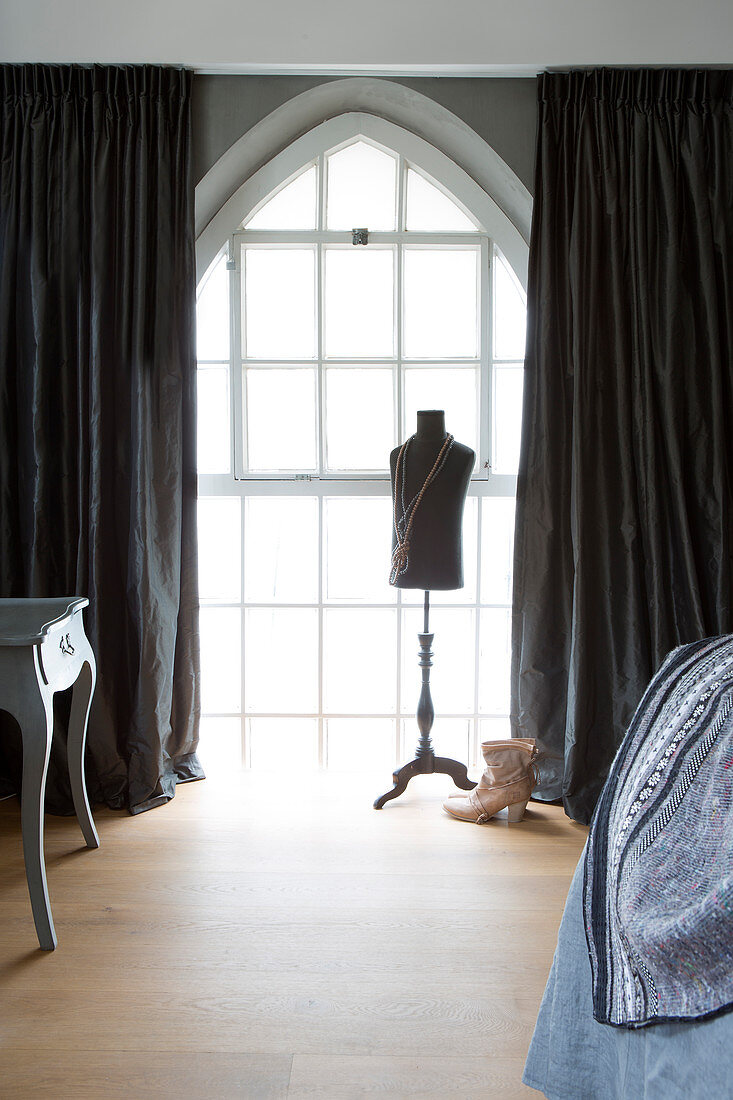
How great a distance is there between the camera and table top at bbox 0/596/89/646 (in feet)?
5.07

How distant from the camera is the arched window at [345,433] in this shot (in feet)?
8.11

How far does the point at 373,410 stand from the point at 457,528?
0.61 metres

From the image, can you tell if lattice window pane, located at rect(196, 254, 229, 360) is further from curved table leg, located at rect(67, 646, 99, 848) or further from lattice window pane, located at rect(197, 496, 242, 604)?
curved table leg, located at rect(67, 646, 99, 848)

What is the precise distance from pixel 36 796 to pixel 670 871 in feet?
4.33

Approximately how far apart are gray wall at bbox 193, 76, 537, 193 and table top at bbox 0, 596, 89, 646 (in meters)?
1.50

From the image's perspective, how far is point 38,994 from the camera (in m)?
1.43

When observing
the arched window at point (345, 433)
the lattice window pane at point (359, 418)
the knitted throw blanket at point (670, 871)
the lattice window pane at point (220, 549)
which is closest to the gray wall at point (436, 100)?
the arched window at point (345, 433)

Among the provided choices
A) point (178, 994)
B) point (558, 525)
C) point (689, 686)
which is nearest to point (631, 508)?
point (558, 525)

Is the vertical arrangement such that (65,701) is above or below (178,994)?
above

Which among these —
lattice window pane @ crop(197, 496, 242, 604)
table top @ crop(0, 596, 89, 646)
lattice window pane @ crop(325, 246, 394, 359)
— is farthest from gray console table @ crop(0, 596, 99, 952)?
lattice window pane @ crop(325, 246, 394, 359)

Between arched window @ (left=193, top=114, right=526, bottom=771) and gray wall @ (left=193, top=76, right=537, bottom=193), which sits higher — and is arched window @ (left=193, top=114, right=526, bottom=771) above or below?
below

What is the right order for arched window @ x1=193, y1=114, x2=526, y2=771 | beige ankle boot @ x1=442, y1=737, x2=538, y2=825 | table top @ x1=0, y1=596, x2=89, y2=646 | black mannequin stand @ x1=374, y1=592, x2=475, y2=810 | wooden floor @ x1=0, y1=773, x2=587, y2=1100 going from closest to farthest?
wooden floor @ x1=0, y1=773, x2=587, y2=1100 → table top @ x1=0, y1=596, x2=89, y2=646 → beige ankle boot @ x1=442, y1=737, x2=538, y2=825 → black mannequin stand @ x1=374, y1=592, x2=475, y2=810 → arched window @ x1=193, y1=114, x2=526, y2=771

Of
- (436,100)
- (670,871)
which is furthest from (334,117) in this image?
(670,871)

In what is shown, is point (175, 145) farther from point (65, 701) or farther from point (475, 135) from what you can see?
point (65, 701)
